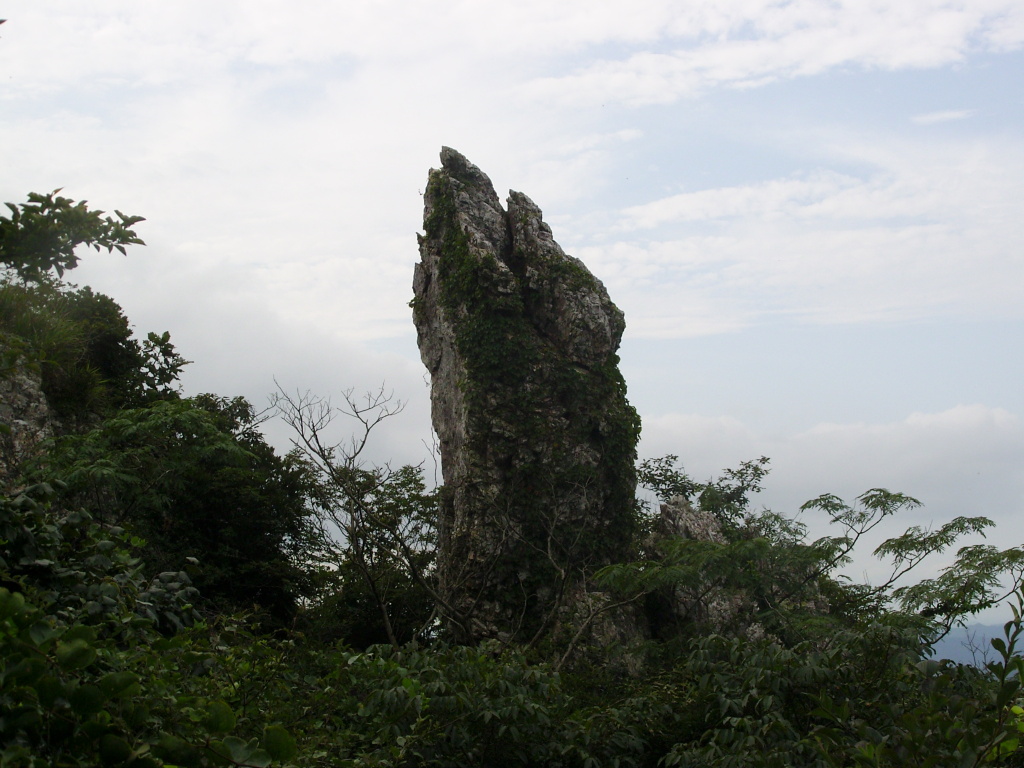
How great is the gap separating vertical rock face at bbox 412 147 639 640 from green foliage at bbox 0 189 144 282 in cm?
1032

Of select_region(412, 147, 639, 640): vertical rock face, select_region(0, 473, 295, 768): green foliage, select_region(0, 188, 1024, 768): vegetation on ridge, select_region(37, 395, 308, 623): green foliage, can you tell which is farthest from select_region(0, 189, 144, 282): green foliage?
select_region(412, 147, 639, 640): vertical rock face

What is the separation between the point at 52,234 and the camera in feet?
11.5

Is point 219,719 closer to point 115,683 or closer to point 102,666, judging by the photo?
point 115,683

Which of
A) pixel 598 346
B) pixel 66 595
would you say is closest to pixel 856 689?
pixel 66 595

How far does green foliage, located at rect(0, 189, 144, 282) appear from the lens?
350cm

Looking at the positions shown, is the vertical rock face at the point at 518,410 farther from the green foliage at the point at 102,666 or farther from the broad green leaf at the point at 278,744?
the broad green leaf at the point at 278,744

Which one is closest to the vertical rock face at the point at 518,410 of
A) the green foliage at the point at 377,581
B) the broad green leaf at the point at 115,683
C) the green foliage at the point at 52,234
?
the green foliage at the point at 377,581

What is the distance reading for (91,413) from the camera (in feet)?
51.2

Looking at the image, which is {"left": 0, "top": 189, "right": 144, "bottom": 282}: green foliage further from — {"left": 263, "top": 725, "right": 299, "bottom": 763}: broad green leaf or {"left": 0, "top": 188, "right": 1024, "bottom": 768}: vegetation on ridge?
{"left": 263, "top": 725, "right": 299, "bottom": 763}: broad green leaf

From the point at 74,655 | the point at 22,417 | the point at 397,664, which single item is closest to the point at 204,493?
the point at 22,417

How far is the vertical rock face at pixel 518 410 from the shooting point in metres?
14.2

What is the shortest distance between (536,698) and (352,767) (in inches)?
86.1

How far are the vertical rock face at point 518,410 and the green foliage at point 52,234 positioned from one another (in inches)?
406

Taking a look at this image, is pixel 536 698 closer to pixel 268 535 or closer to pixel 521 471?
pixel 521 471
